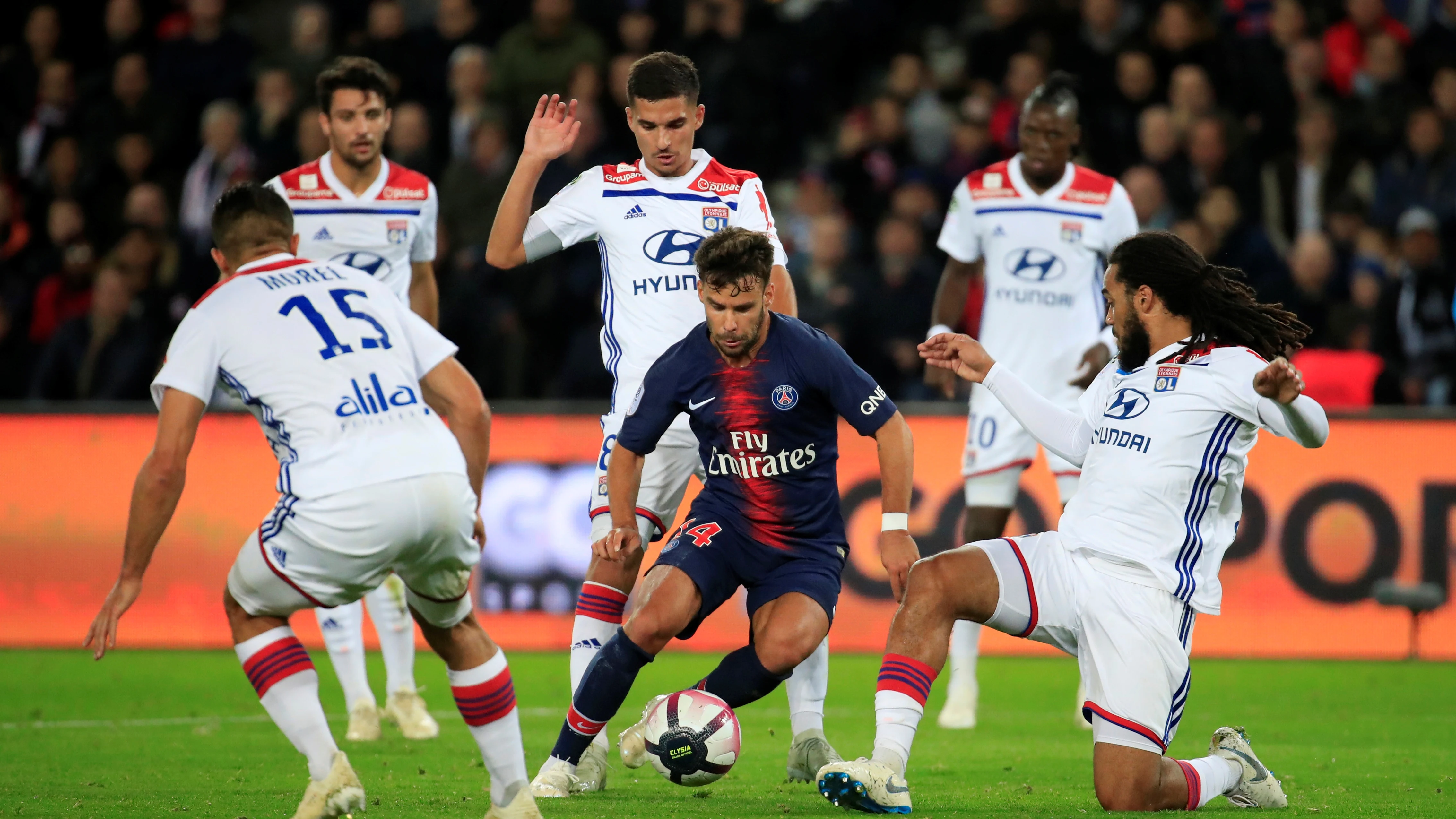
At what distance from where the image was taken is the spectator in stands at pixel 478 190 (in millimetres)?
14219

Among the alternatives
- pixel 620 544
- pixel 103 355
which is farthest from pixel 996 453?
pixel 103 355

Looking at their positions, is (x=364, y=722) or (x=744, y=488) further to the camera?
(x=364, y=722)

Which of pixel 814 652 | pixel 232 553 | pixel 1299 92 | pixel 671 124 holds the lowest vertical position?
pixel 232 553

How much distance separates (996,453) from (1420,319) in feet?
16.9

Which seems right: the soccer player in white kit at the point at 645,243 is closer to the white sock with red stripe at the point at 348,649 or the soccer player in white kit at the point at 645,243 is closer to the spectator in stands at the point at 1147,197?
the white sock with red stripe at the point at 348,649

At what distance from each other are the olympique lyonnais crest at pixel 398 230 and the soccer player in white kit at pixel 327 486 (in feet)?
9.28

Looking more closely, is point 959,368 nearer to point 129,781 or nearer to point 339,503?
point 339,503

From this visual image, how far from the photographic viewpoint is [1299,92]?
46.3 feet

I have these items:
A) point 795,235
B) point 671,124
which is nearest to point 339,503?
point 671,124

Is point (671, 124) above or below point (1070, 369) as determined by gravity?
above

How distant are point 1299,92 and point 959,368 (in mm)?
9646

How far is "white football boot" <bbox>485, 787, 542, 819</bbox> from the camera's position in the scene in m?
4.91

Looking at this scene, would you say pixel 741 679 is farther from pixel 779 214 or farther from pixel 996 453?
pixel 779 214

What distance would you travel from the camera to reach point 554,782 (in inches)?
228
